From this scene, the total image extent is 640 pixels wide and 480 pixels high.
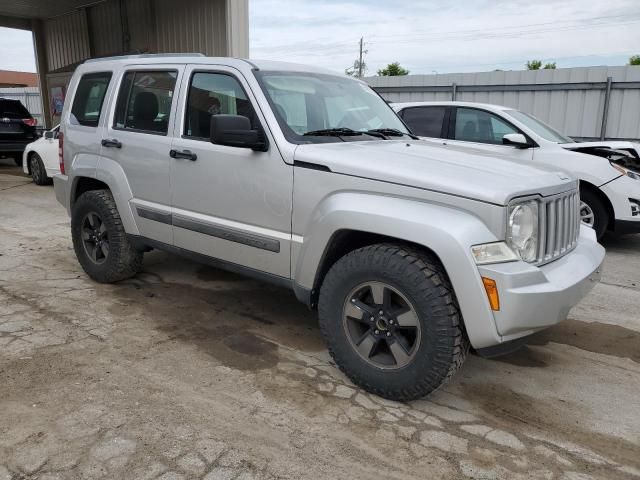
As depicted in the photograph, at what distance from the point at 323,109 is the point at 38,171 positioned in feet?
31.4

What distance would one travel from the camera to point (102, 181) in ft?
15.7

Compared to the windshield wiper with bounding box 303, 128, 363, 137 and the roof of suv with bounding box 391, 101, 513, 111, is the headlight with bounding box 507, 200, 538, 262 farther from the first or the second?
the roof of suv with bounding box 391, 101, 513, 111

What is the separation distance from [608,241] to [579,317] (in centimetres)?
340

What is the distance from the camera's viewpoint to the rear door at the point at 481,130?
277 inches

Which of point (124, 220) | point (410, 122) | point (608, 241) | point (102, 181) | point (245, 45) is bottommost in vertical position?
point (608, 241)

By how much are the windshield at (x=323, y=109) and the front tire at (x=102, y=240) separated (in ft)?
6.38

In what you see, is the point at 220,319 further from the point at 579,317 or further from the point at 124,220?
the point at 579,317

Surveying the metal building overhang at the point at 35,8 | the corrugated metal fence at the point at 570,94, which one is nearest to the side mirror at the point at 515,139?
the corrugated metal fence at the point at 570,94

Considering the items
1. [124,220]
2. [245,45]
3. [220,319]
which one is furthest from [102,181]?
[245,45]

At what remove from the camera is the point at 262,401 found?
3.13m

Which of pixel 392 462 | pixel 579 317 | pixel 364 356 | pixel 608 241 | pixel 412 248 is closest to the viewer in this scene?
pixel 392 462

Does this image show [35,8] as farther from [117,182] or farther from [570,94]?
[570,94]

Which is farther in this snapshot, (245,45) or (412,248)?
(245,45)

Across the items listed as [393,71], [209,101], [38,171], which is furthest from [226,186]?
[393,71]
